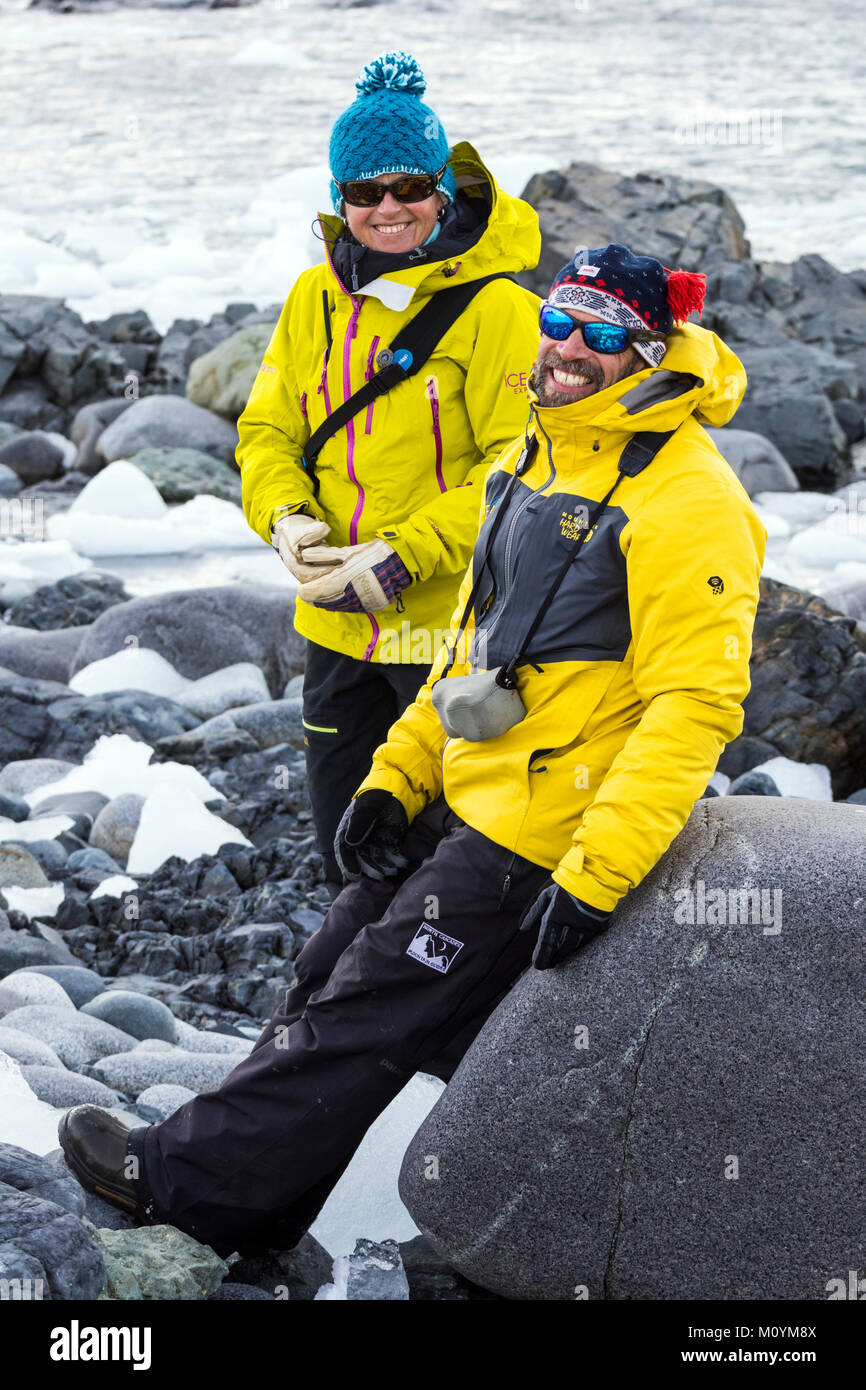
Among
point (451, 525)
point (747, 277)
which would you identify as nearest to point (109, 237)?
point (747, 277)

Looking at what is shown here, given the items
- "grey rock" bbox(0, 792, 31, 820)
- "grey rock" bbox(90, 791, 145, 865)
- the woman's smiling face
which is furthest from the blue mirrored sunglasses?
"grey rock" bbox(0, 792, 31, 820)

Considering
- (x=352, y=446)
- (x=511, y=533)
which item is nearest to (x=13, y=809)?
(x=352, y=446)

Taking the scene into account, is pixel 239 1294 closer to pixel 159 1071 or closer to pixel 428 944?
pixel 428 944

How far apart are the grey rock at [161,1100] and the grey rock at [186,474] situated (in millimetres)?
9050

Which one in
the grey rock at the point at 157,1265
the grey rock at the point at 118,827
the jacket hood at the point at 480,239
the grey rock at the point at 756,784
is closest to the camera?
the grey rock at the point at 157,1265

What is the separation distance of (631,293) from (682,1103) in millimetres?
1645

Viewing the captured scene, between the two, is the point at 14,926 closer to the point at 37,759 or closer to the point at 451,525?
the point at 37,759

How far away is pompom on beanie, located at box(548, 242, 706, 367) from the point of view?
127 inches

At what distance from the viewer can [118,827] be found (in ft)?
22.9

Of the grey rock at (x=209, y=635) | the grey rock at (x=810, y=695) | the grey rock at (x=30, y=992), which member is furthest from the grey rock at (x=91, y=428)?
the grey rock at (x=30, y=992)

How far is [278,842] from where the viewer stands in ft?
22.5

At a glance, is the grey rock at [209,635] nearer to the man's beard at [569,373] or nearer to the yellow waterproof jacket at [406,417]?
the yellow waterproof jacket at [406,417]

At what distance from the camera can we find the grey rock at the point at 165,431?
14297 millimetres

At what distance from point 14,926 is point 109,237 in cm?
2201
